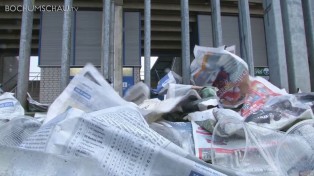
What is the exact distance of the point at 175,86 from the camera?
136cm

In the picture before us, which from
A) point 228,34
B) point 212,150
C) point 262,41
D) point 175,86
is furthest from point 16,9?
point 212,150

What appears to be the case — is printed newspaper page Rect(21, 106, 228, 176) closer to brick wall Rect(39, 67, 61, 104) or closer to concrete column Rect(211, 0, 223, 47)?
concrete column Rect(211, 0, 223, 47)

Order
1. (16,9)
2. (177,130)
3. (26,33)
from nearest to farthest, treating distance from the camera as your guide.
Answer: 1. (177,130)
2. (26,33)
3. (16,9)

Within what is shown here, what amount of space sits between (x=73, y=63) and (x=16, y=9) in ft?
5.20

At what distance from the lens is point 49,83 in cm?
698

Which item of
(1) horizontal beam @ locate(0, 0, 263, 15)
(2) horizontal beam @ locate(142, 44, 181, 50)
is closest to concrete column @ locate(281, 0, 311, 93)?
(1) horizontal beam @ locate(0, 0, 263, 15)

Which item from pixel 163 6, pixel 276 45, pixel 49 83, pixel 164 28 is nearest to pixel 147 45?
pixel 276 45

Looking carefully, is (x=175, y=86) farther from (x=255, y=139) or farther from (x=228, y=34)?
(x=228, y=34)

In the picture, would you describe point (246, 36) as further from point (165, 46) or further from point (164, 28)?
point (165, 46)

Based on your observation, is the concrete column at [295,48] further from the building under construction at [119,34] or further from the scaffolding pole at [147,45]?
the building under construction at [119,34]

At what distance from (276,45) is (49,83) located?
20.6 feet

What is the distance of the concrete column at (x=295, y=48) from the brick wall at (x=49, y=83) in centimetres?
611

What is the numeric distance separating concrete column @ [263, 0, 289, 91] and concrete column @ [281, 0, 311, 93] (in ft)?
0.20

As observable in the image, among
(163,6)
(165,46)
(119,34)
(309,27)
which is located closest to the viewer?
(309,27)
